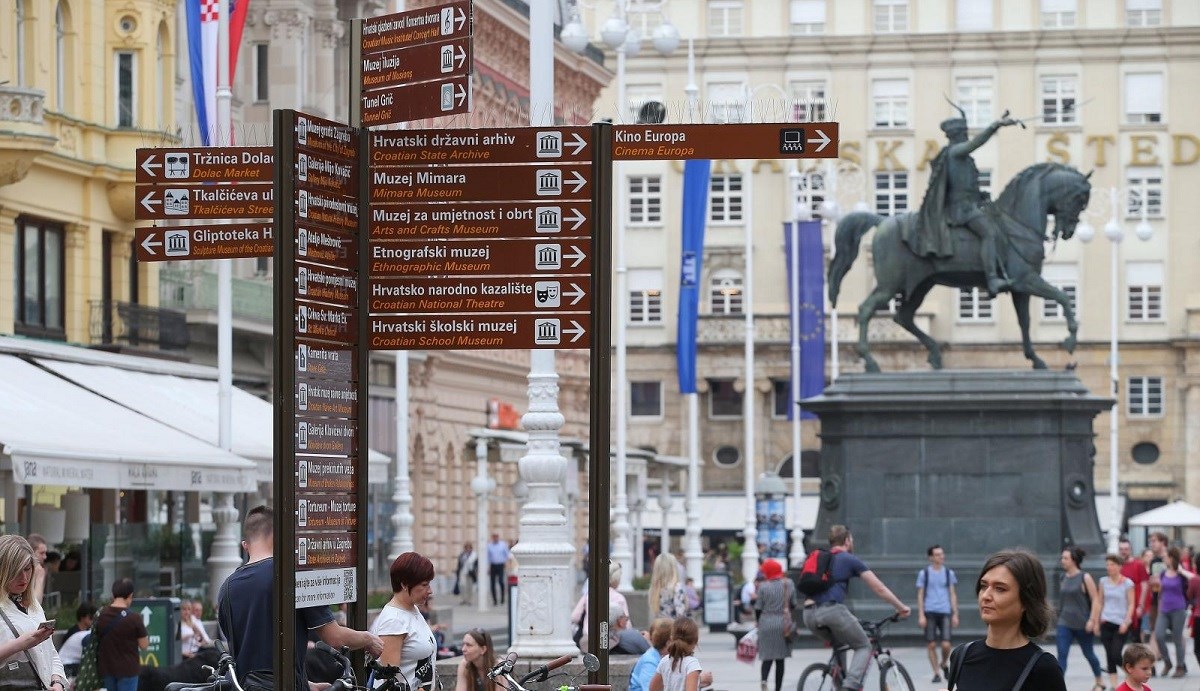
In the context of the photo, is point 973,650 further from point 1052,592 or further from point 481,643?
point 1052,592

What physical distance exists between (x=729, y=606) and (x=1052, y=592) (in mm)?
11278

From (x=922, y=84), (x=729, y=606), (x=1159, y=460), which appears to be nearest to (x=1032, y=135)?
(x=922, y=84)

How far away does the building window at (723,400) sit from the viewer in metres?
101

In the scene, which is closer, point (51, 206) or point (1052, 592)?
point (1052, 592)

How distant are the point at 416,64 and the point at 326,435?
1.92m

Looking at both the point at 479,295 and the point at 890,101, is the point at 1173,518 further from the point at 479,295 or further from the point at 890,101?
the point at 479,295

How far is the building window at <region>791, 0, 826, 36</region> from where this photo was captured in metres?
101

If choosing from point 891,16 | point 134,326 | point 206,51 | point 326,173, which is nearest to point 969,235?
point 206,51

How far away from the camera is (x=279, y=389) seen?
1179cm

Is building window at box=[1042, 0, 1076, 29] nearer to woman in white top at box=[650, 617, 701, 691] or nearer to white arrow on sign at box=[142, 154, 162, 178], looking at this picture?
woman in white top at box=[650, 617, 701, 691]

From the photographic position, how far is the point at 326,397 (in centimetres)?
1223

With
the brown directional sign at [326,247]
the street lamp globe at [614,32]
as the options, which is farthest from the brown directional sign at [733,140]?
the street lamp globe at [614,32]

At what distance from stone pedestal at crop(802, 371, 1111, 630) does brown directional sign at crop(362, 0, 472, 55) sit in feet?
71.0

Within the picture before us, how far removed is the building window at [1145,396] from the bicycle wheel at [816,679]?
76.2m
